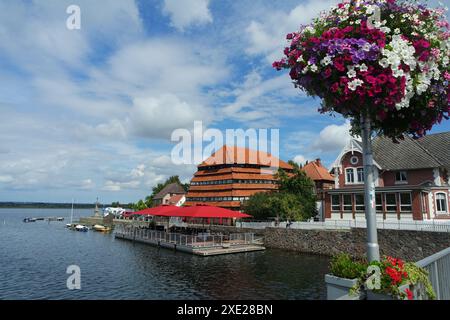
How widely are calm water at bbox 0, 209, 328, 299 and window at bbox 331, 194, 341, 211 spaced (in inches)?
295

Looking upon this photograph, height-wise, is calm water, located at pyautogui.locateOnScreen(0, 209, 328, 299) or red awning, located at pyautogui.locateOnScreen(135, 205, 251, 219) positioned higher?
red awning, located at pyautogui.locateOnScreen(135, 205, 251, 219)

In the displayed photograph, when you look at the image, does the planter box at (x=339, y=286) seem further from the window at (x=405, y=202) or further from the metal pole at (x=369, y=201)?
the window at (x=405, y=202)

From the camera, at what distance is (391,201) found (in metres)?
32.3

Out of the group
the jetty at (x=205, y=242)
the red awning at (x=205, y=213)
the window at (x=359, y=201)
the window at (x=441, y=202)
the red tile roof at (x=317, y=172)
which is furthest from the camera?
the red tile roof at (x=317, y=172)

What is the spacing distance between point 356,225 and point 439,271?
2879 centimetres

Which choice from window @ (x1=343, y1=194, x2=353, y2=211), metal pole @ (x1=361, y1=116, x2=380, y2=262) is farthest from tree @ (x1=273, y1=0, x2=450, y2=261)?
window @ (x1=343, y1=194, x2=353, y2=211)

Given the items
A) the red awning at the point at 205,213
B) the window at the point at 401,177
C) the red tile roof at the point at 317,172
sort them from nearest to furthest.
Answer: the red awning at the point at 205,213 < the window at the point at 401,177 < the red tile roof at the point at 317,172

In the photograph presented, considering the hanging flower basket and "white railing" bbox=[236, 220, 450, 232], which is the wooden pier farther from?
the hanging flower basket

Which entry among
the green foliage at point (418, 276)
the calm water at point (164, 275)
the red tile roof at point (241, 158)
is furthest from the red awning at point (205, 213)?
the red tile roof at point (241, 158)

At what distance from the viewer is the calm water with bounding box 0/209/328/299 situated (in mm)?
18297

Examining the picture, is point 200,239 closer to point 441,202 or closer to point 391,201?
point 391,201

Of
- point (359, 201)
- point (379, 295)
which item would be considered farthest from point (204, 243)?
point (379, 295)

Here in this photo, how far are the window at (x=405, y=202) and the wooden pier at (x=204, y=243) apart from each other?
14907 millimetres

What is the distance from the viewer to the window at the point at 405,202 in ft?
102
